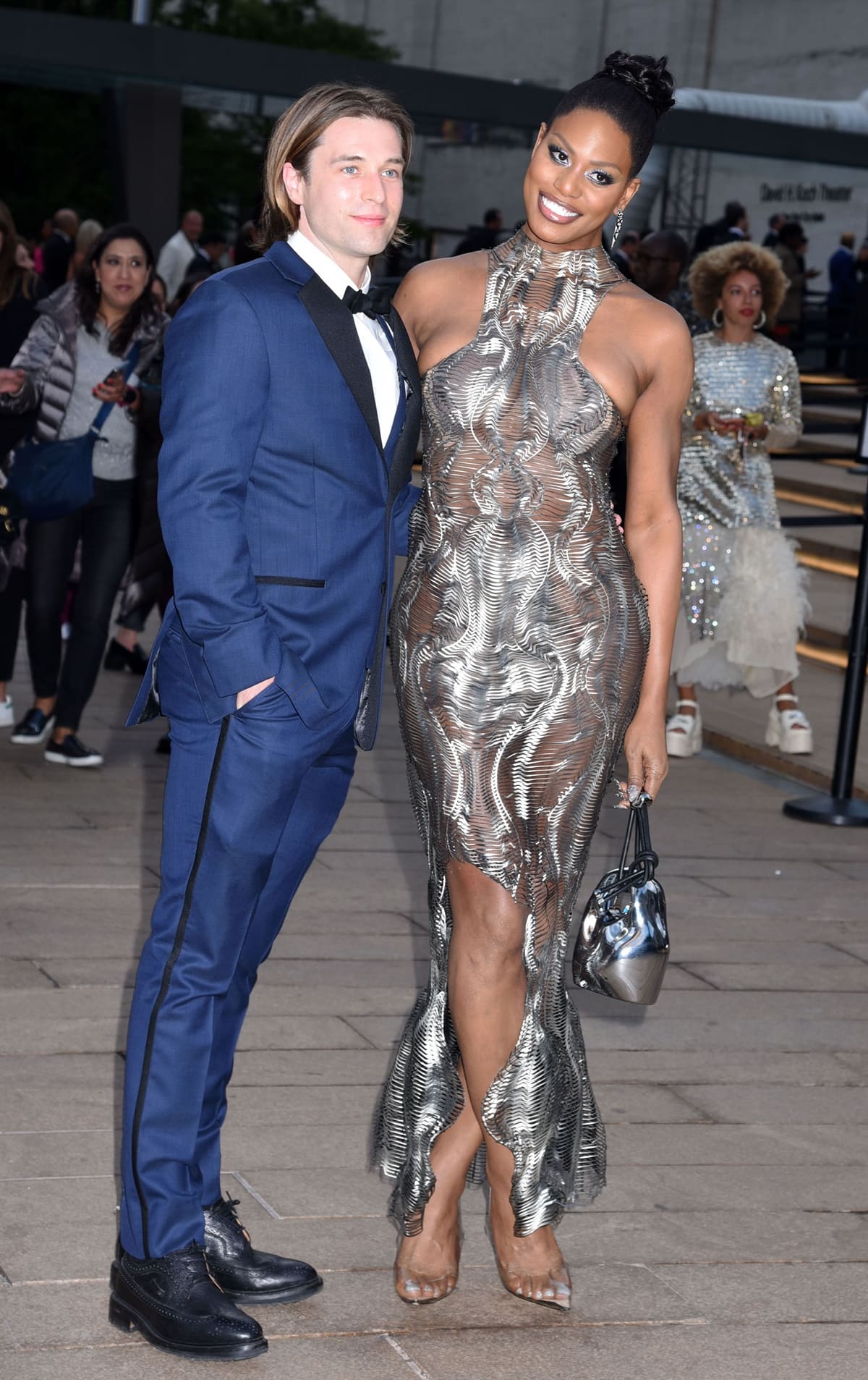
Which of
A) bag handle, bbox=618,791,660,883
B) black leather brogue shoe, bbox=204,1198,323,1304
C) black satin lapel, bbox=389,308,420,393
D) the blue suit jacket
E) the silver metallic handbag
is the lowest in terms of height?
black leather brogue shoe, bbox=204,1198,323,1304

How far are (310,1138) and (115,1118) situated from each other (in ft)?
1.30

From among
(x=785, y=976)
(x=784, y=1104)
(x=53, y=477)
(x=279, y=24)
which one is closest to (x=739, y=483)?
(x=53, y=477)

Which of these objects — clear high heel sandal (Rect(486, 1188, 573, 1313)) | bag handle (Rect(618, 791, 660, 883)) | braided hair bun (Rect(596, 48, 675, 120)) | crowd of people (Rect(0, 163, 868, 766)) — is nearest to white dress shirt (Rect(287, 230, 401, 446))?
braided hair bun (Rect(596, 48, 675, 120))

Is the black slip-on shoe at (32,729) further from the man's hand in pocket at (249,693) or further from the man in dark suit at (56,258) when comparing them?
the man in dark suit at (56,258)

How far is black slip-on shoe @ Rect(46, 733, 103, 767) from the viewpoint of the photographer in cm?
720

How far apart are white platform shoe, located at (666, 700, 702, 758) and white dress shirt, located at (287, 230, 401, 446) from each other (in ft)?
17.6

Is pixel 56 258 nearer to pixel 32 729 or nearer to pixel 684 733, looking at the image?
pixel 32 729

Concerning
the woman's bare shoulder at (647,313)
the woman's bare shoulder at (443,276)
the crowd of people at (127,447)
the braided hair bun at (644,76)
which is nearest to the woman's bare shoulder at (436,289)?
the woman's bare shoulder at (443,276)

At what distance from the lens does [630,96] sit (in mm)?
3049

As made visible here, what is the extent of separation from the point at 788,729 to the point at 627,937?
5.08 meters

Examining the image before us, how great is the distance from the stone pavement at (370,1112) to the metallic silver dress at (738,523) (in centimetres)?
154

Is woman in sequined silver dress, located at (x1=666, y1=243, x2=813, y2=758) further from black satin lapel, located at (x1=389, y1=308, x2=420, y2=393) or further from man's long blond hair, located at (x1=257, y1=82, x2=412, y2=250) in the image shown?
man's long blond hair, located at (x1=257, y1=82, x2=412, y2=250)

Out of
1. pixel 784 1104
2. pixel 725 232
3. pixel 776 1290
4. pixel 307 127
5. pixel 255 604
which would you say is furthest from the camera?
pixel 725 232

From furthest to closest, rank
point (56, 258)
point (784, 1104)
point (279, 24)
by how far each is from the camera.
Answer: point (279, 24) < point (56, 258) < point (784, 1104)
